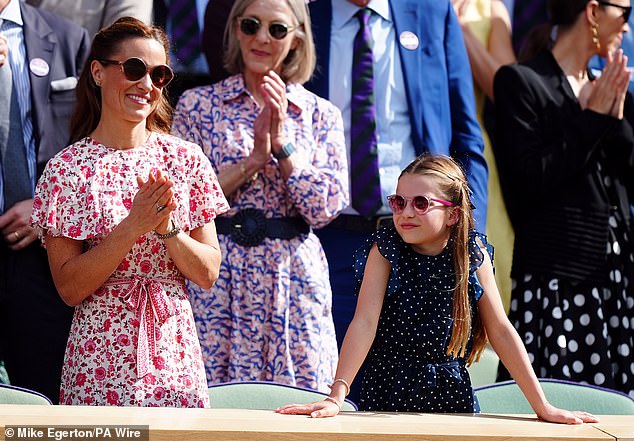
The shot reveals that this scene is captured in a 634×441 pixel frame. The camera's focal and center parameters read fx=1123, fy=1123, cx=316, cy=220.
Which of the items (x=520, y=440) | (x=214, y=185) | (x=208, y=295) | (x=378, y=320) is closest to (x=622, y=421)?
(x=520, y=440)

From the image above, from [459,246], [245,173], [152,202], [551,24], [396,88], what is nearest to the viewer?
[152,202]

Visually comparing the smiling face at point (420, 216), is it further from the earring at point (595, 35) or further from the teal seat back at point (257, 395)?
the earring at point (595, 35)

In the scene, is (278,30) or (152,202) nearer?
(152,202)

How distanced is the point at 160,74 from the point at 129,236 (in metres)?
0.58

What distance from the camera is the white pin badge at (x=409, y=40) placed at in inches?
186

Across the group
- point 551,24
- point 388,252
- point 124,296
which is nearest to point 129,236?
point 124,296

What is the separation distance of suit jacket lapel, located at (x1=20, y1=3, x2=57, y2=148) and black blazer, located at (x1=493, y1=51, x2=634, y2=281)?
194 centimetres

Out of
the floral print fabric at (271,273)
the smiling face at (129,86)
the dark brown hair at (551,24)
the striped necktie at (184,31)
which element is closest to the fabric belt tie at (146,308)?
the smiling face at (129,86)

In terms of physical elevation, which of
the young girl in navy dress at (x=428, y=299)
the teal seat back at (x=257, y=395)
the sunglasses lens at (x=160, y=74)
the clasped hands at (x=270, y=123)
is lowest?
the teal seat back at (x=257, y=395)

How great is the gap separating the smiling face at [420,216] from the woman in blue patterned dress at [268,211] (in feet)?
2.77

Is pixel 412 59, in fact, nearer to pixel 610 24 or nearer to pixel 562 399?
pixel 610 24

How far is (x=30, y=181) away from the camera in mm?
4090

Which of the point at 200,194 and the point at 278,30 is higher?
the point at 278,30

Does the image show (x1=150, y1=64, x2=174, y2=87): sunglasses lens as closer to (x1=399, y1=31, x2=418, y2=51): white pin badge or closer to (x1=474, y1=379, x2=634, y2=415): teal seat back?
(x1=474, y1=379, x2=634, y2=415): teal seat back
